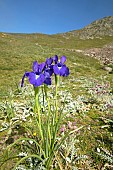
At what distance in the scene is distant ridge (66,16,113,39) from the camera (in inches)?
3100

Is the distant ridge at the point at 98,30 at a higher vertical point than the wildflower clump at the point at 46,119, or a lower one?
higher

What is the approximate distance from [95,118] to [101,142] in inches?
67.6

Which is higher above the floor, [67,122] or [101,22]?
[101,22]

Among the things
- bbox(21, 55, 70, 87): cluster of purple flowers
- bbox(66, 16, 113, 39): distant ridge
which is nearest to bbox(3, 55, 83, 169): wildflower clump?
bbox(21, 55, 70, 87): cluster of purple flowers

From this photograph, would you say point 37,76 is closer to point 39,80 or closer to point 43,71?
point 39,80

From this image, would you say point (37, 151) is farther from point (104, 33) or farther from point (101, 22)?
point (101, 22)

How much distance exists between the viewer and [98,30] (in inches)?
3376

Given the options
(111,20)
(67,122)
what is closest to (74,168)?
(67,122)

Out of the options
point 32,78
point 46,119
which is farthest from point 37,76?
point 46,119

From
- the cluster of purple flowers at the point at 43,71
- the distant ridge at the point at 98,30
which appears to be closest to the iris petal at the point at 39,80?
the cluster of purple flowers at the point at 43,71

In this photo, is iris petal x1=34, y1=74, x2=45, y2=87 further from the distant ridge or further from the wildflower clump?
the distant ridge

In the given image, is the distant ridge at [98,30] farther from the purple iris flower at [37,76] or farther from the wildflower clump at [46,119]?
the purple iris flower at [37,76]

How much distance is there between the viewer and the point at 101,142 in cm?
555

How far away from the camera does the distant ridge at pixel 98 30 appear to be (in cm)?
7874
